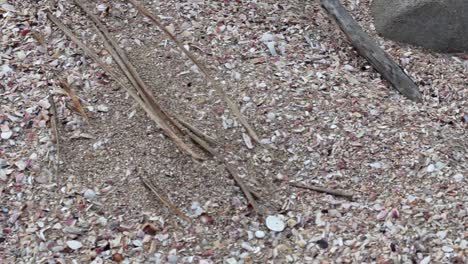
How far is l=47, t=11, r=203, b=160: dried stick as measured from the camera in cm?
237

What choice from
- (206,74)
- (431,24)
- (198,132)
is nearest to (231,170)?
(198,132)

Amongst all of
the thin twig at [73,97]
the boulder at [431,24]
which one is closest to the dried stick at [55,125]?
the thin twig at [73,97]

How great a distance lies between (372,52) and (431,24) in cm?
34

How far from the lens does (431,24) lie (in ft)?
9.60

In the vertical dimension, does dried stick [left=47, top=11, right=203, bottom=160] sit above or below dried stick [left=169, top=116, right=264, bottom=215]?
above

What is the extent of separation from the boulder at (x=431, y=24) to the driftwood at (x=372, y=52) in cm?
18

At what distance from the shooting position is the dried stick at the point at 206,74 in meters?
2.44

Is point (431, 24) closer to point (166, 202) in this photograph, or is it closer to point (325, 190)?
point (325, 190)

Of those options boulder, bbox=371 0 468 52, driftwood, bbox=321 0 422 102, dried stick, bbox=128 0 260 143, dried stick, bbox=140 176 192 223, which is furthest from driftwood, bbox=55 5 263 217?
boulder, bbox=371 0 468 52

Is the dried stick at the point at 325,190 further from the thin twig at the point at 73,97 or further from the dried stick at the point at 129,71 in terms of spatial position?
the thin twig at the point at 73,97

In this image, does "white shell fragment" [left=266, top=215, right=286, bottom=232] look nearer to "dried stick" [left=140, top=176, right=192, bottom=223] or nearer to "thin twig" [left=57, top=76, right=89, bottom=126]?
"dried stick" [left=140, top=176, right=192, bottom=223]

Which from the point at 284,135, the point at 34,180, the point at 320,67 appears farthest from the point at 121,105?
the point at 320,67

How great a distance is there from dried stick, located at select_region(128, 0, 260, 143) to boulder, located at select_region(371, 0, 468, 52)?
83 cm

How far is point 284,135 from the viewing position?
2443 mm
